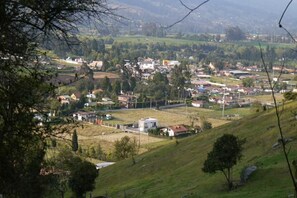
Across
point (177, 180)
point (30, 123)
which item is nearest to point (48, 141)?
point (30, 123)

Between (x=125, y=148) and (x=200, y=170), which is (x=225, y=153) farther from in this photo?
(x=125, y=148)

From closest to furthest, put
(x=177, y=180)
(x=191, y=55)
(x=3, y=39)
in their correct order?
(x=3, y=39) → (x=177, y=180) → (x=191, y=55)

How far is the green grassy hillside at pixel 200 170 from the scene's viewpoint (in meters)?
15.7

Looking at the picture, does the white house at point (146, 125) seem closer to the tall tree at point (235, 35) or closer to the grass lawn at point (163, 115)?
the grass lawn at point (163, 115)

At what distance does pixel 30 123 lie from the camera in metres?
4.32

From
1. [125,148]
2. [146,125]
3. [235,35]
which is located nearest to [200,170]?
[125,148]

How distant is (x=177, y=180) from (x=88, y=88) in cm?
6387

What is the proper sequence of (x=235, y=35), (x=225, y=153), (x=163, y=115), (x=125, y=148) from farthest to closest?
(x=235, y=35) → (x=163, y=115) → (x=125, y=148) → (x=225, y=153)

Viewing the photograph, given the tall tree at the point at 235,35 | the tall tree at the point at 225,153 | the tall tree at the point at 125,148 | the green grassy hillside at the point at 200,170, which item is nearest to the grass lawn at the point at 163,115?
the tall tree at the point at 125,148

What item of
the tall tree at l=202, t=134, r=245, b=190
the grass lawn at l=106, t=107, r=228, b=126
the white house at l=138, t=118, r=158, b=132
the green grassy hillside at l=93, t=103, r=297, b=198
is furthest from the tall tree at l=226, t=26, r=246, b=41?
the tall tree at l=202, t=134, r=245, b=190

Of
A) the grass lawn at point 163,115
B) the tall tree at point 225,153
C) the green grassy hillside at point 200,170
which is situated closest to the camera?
the green grassy hillside at point 200,170

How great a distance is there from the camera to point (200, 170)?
22.8m

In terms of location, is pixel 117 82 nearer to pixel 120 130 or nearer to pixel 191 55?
pixel 120 130

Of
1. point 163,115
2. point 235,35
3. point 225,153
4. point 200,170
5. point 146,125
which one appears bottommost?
point 163,115
